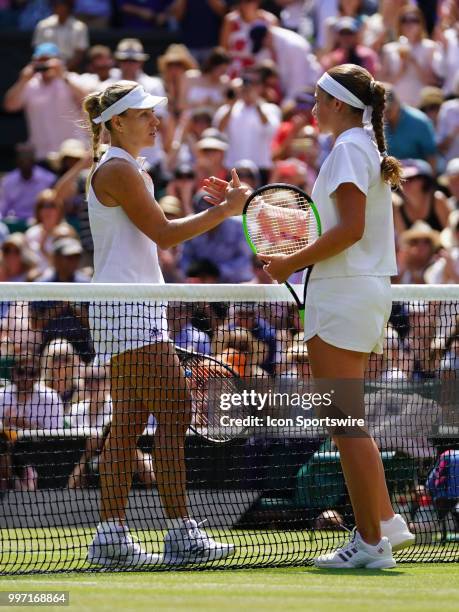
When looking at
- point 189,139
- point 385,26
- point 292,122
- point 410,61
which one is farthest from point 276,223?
point 385,26

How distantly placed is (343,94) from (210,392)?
152 cm

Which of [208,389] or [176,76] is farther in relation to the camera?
[176,76]

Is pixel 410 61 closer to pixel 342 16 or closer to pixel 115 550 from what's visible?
pixel 342 16

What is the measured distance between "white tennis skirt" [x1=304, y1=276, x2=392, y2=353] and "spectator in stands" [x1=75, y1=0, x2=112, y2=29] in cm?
1202

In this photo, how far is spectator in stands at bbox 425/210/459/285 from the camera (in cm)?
1016

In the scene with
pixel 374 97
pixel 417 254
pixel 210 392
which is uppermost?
pixel 374 97

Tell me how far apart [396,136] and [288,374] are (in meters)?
6.26

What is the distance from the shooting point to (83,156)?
43.0ft

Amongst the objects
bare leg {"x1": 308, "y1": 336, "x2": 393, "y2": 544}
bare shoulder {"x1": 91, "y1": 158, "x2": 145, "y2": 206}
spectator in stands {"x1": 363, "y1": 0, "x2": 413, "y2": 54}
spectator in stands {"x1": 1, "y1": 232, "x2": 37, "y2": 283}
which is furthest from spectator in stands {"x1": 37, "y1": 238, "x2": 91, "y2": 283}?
bare leg {"x1": 308, "y1": 336, "x2": 393, "y2": 544}

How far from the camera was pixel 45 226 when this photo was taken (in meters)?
12.4

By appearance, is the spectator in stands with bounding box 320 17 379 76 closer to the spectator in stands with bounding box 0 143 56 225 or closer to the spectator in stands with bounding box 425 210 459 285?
the spectator in stands with bounding box 0 143 56 225

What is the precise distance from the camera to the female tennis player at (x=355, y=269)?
5598 mm

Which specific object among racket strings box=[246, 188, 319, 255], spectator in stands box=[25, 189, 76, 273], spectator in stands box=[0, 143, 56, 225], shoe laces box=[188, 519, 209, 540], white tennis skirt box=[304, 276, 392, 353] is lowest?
spectator in stands box=[0, 143, 56, 225]

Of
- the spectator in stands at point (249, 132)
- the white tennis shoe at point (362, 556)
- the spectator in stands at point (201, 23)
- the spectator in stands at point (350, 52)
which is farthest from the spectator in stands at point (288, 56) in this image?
the white tennis shoe at point (362, 556)
